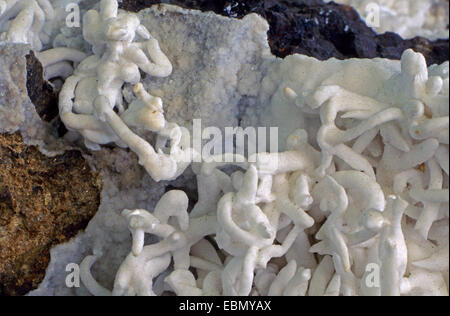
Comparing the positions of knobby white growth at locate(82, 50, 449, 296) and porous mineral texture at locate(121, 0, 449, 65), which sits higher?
porous mineral texture at locate(121, 0, 449, 65)

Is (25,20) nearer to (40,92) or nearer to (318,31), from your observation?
(40,92)

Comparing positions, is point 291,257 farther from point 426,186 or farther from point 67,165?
point 67,165

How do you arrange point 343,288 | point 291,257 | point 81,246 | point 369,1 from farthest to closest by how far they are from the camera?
point 369,1 → point 81,246 → point 291,257 → point 343,288

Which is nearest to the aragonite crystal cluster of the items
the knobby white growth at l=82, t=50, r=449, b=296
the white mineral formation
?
the knobby white growth at l=82, t=50, r=449, b=296

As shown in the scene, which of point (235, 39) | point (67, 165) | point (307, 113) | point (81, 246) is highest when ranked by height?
point (235, 39)

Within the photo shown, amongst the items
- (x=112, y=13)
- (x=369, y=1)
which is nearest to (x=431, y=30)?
(x=369, y=1)

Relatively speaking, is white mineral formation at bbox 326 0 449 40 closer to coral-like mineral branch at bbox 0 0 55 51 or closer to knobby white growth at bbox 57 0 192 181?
knobby white growth at bbox 57 0 192 181

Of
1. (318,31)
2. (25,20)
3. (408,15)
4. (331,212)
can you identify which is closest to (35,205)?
Result: (25,20)
